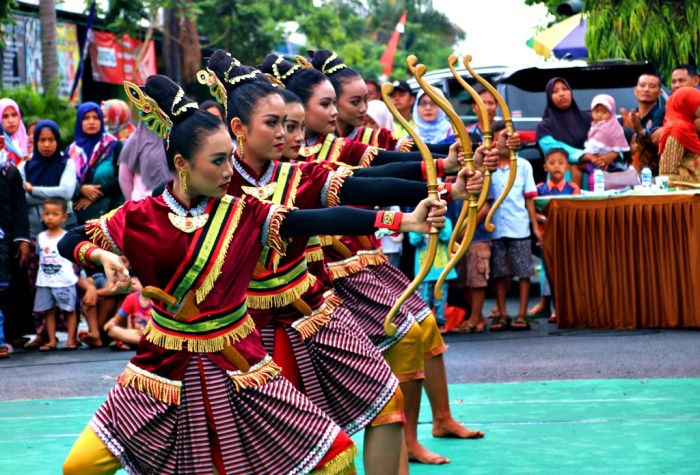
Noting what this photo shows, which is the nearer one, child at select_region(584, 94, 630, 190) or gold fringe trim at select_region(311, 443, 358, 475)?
Answer: gold fringe trim at select_region(311, 443, 358, 475)

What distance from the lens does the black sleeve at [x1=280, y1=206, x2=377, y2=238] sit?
418cm

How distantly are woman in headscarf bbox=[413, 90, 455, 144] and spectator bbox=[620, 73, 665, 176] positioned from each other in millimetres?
1886

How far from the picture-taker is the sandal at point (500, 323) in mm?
10531

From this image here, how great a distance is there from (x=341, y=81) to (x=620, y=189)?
515cm

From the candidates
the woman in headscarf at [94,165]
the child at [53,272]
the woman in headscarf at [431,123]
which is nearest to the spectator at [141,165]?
the woman in headscarf at [94,165]

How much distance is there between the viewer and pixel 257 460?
4.09 m

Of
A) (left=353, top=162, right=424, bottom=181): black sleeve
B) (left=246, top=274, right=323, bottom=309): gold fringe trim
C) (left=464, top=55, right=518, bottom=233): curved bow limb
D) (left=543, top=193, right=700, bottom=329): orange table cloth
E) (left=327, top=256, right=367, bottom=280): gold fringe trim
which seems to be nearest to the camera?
(left=246, top=274, right=323, bottom=309): gold fringe trim

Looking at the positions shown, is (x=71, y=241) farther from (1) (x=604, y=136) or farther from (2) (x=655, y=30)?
(2) (x=655, y=30)

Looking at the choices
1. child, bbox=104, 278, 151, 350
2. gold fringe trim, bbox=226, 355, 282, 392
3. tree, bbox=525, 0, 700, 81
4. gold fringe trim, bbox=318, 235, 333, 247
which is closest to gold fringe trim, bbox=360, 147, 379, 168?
gold fringe trim, bbox=318, 235, 333, 247

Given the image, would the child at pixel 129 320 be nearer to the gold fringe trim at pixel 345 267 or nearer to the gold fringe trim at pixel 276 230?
the gold fringe trim at pixel 345 267

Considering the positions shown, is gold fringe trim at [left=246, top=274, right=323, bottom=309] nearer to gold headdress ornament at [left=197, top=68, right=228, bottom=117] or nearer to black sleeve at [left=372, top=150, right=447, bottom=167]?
gold headdress ornament at [left=197, top=68, right=228, bottom=117]

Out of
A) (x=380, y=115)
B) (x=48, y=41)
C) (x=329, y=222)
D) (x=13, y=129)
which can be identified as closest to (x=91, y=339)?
(x=13, y=129)

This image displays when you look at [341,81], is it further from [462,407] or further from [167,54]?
[167,54]

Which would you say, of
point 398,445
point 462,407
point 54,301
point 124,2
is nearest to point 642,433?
point 462,407
